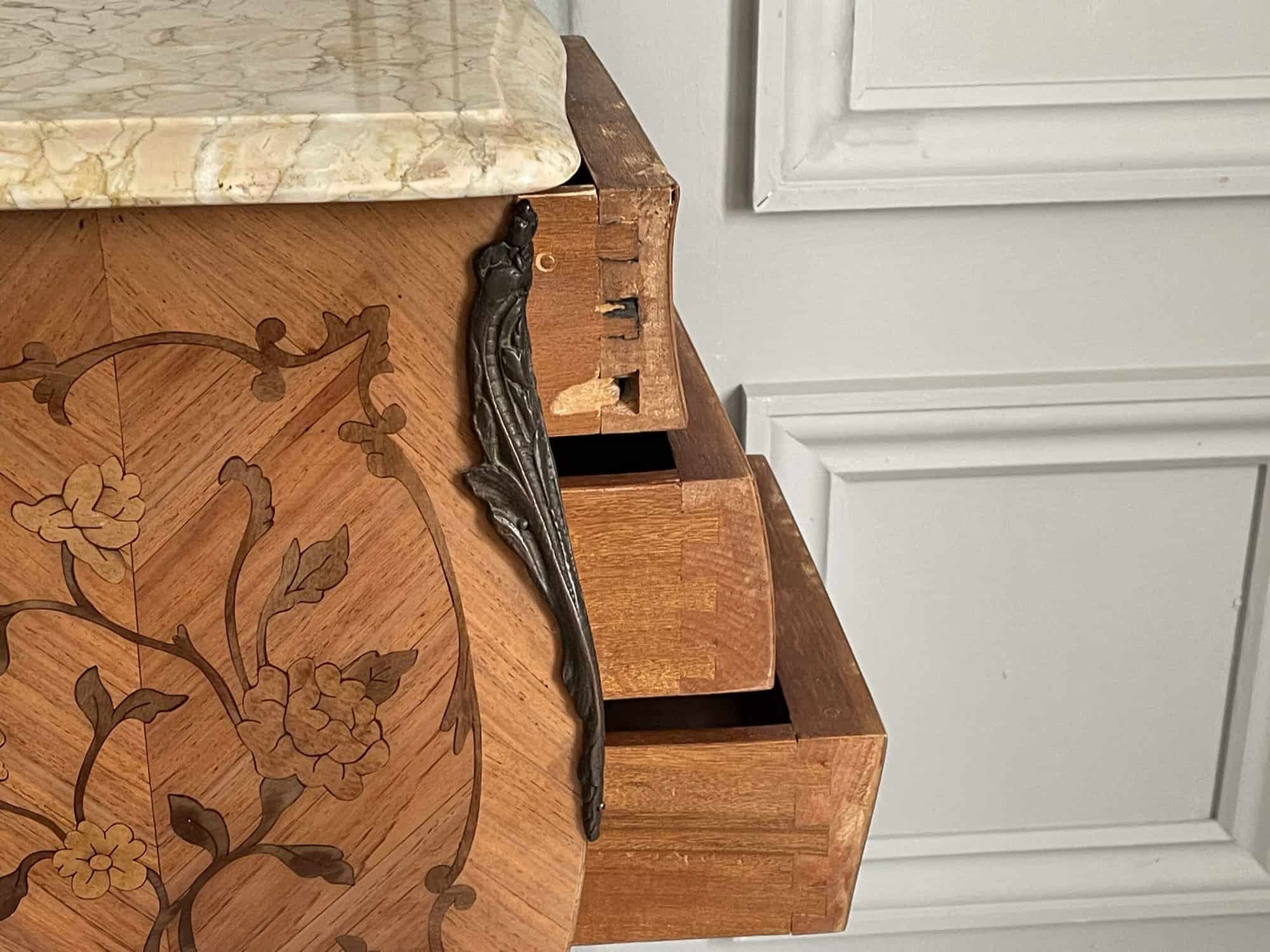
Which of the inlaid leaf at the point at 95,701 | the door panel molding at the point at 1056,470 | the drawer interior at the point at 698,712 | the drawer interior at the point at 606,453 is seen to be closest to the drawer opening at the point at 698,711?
the drawer interior at the point at 698,712

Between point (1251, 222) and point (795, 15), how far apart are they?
0.35 meters

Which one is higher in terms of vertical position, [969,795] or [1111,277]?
[1111,277]

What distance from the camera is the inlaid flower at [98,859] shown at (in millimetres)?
413

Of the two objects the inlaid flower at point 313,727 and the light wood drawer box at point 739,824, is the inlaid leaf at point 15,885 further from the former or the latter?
the light wood drawer box at point 739,824

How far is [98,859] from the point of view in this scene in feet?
1.36

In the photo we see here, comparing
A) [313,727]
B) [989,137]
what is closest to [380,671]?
[313,727]

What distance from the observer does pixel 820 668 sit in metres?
0.56

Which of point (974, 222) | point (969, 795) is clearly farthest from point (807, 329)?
point (969, 795)

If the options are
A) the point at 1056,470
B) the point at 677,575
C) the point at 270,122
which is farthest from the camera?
the point at 1056,470

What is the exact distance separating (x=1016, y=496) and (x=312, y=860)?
0.64 meters

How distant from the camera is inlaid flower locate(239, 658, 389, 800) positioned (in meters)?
0.41

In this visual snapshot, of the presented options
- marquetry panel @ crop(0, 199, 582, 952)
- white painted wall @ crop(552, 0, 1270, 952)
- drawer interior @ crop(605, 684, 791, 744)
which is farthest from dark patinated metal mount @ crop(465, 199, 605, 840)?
white painted wall @ crop(552, 0, 1270, 952)

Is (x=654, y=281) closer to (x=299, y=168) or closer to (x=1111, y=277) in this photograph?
(x=299, y=168)

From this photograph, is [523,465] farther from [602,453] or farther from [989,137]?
[989,137]
